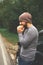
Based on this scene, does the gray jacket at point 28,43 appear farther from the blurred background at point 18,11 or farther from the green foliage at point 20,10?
the green foliage at point 20,10

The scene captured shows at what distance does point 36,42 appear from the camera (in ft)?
19.0

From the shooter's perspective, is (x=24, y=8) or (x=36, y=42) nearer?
(x=36, y=42)

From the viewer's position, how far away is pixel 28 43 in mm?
5688

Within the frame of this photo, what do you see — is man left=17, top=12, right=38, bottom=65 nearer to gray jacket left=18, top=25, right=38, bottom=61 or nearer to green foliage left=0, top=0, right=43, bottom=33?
gray jacket left=18, top=25, right=38, bottom=61

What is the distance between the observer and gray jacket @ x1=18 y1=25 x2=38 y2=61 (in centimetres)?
568

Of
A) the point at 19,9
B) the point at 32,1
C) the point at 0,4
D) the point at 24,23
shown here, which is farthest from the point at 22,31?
the point at 0,4

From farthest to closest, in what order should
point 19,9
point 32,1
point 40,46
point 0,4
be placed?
point 0,4, point 19,9, point 32,1, point 40,46

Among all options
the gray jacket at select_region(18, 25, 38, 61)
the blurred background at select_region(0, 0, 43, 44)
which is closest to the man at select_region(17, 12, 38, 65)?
the gray jacket at select_region(18, 25, 38, 61)

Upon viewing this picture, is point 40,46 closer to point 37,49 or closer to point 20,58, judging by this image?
point 37,49

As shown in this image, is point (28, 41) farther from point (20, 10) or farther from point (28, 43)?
point (20, 10)

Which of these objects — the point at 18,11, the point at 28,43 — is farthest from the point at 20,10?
the point at 28,43

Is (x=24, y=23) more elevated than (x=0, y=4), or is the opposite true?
(x=24, y=23)

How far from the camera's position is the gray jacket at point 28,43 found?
5.68 m

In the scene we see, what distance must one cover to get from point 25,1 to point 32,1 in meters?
0.84
